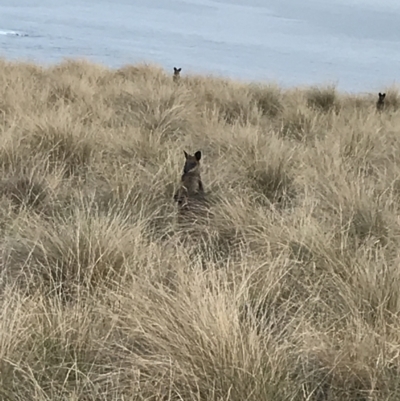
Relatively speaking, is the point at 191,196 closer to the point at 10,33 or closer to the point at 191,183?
the point at 191,183

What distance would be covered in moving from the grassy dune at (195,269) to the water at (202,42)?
16.6 feet

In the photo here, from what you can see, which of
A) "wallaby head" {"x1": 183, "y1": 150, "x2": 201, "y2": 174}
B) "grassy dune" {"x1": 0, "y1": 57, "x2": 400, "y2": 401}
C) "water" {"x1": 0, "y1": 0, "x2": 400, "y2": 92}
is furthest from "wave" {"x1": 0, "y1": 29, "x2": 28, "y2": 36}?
"wallaby head" {"x1": 183, "y1": 150, "x2": 201, "y2": 174}

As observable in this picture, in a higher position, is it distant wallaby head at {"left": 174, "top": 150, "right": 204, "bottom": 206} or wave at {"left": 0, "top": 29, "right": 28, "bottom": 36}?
wave at {"left": 0, "top": 29, "right": 28, "bottom": 36}

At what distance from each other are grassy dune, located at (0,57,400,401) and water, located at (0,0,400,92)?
505cm

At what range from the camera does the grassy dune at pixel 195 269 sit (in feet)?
6.23

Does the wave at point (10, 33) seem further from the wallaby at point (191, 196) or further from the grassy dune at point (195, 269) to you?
the wallaby at point (191, 196)

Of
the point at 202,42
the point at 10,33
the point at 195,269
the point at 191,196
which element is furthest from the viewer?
the point at 202,42

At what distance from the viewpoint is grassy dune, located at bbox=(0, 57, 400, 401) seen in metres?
1.90

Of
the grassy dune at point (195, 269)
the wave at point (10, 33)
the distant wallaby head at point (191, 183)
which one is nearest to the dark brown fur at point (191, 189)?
the distant wallaby head at point (191, 183)

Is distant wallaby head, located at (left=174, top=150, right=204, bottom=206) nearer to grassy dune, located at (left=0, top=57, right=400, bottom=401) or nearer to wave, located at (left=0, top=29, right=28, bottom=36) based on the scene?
grassy dune, located at (left=0, top=57, right=400, bottom=401)

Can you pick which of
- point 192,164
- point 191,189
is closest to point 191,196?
point 191,189

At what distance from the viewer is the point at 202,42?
63.4 feet

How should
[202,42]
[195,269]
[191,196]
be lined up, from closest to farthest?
[195,269], [191,196], [202,42]

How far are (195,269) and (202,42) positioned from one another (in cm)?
1752
